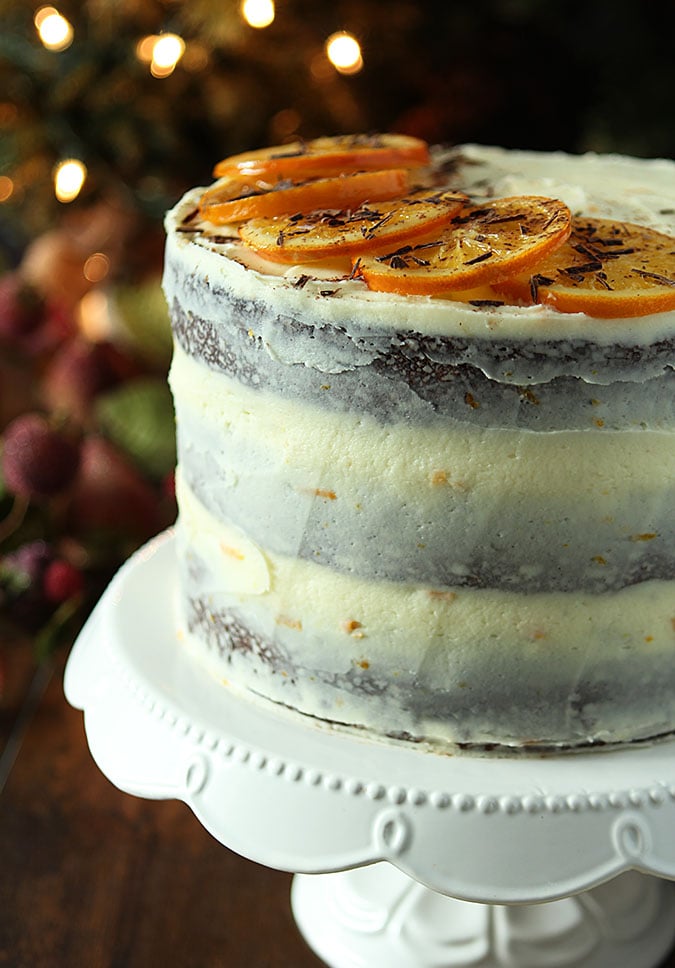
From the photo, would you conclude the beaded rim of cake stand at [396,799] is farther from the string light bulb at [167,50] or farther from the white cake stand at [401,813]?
the string light bulb at [167,50]

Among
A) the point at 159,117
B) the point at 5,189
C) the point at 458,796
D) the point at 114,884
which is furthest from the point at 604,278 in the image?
the point at 5,189

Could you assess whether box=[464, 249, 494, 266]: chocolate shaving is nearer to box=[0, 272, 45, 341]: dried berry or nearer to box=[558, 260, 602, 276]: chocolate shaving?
box=[558, 260, 602, 276]: chocolate shaving

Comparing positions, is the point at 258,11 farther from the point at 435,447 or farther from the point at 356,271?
the point at 435,447

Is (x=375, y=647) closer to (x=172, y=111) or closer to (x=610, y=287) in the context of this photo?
(x=610, y=287)

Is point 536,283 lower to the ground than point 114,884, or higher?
higher

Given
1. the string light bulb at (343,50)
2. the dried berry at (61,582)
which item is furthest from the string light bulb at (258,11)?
the dried berry at (61,582)

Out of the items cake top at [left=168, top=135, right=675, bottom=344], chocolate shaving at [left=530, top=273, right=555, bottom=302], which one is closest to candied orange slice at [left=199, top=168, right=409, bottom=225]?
cake top at [left=168, top=135, right=675, bottom=344]
